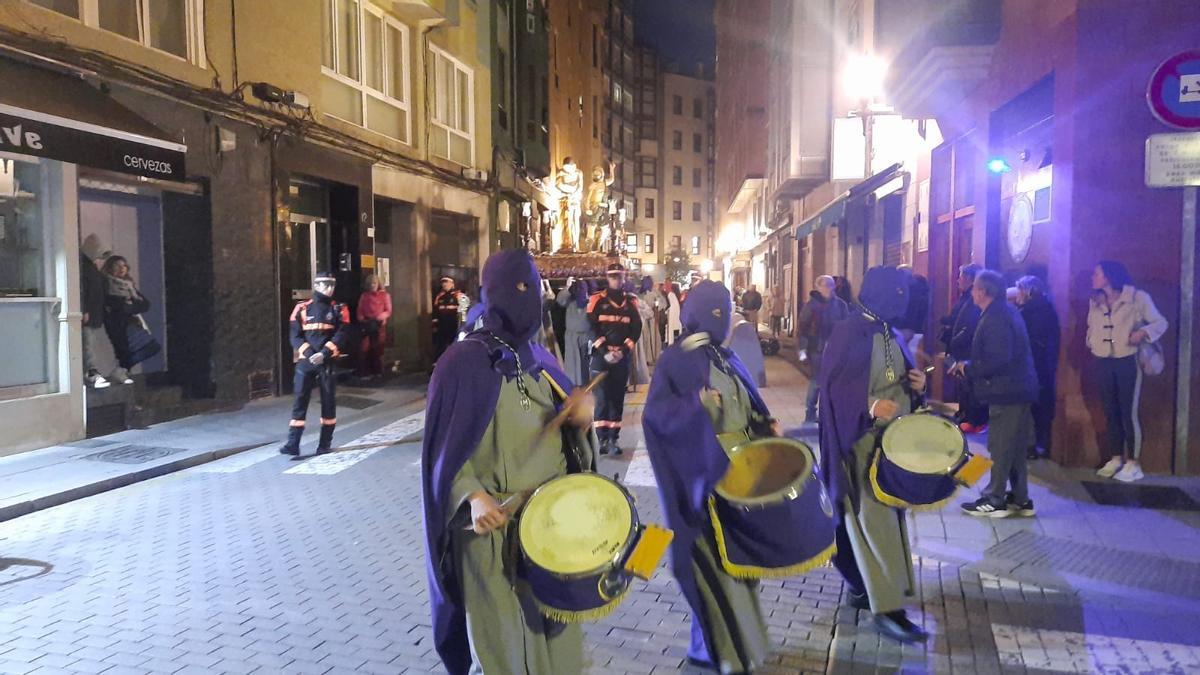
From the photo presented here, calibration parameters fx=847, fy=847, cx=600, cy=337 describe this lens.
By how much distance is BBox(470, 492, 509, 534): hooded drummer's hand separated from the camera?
2844 millimetres

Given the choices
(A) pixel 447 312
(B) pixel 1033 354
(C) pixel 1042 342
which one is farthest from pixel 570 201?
(C) pixel 1042 342

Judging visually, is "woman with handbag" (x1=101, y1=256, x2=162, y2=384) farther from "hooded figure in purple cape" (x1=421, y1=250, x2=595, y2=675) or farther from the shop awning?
"hooded figure in purple cape" (x1=421, y1=250, x2=595, y2=675)

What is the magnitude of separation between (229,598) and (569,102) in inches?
1510

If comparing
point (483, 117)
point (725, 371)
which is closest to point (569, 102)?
point (483, 117)

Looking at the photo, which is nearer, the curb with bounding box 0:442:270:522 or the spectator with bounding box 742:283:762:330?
the curb with bounding box 0:442:270:522

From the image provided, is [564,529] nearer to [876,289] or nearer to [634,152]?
[876,289]

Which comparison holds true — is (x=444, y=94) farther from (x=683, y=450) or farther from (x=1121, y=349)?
(x=683, y=450)

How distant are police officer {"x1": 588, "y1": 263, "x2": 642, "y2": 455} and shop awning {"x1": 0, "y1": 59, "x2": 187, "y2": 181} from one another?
19.0 ft

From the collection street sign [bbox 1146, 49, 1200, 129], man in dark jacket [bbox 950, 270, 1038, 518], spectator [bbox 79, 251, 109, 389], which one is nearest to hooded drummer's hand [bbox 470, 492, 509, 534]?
man in dark jacket [bbox 950, 270, 1038, 518]

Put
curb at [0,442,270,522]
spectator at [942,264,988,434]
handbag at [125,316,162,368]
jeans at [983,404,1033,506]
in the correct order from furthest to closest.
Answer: handbag at [125,316,162,368], spectator at [942,264,988,434], curb at [0,442,270,522], jeans at [983,404,1033,506]

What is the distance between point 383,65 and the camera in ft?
58.5

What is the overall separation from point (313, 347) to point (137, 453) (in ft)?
7.26

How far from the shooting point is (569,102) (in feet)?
135

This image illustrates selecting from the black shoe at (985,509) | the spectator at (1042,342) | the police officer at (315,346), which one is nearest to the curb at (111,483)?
the police officer at (315,346)
